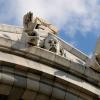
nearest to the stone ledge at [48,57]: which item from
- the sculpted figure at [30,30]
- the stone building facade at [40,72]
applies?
the stone building facade at [40,72]

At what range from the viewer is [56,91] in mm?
17906

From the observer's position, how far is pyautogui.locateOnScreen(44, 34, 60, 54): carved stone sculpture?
1904 centimetres

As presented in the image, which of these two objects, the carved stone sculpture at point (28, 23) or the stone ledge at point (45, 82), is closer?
the stone ledge at point (45, 82)

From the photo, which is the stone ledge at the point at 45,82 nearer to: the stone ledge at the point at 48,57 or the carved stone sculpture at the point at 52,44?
the stone ledge at the point at 48,57

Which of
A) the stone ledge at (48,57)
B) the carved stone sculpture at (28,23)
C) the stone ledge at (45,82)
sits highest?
the carved stone sculpture at (28,23)

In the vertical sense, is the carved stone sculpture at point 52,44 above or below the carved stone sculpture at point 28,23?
below

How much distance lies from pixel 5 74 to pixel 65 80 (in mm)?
2250

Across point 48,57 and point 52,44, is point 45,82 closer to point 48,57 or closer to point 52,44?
point 48,57

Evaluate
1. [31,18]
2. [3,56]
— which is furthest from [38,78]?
[31,18]

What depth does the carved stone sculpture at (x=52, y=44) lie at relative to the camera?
62.5ft

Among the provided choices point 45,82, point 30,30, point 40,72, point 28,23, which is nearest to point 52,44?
point 30,30

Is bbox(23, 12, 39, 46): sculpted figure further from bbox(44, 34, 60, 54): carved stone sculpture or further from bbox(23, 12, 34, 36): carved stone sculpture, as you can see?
bbox(44, 34, 60, 54): carved stone sculpture

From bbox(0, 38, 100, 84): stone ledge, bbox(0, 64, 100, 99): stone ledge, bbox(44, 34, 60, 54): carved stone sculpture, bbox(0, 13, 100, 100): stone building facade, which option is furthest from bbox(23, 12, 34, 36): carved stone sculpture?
bbox(0, 64, 100, 99): stone ledge

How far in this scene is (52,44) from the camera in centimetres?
1912
